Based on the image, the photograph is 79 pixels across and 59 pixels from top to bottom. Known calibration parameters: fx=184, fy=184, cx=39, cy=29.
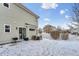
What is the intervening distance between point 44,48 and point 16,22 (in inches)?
37.9

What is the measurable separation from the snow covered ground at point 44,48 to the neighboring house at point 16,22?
0.23 m

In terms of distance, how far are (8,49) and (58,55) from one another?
1.17m

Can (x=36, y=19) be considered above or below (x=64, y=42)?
above

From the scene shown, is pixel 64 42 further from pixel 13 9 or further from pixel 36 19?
pixel 13 9

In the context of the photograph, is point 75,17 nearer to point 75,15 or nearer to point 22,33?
point 75,15

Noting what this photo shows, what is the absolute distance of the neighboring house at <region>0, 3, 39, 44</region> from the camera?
445cm

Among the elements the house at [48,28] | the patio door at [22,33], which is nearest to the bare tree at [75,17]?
the house at [48,28]

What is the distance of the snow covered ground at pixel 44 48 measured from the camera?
4.27 m

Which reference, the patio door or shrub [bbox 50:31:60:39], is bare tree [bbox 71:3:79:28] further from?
the patio door

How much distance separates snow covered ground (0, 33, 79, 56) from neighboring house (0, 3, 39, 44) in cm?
23

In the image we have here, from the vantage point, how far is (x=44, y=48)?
4383 millimetres

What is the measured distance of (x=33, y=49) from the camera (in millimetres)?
4348

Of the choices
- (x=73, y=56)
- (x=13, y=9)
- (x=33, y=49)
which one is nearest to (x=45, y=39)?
(x=33, y=49)

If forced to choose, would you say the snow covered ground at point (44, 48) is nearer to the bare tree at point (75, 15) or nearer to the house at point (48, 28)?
the house at point (48, 28)
